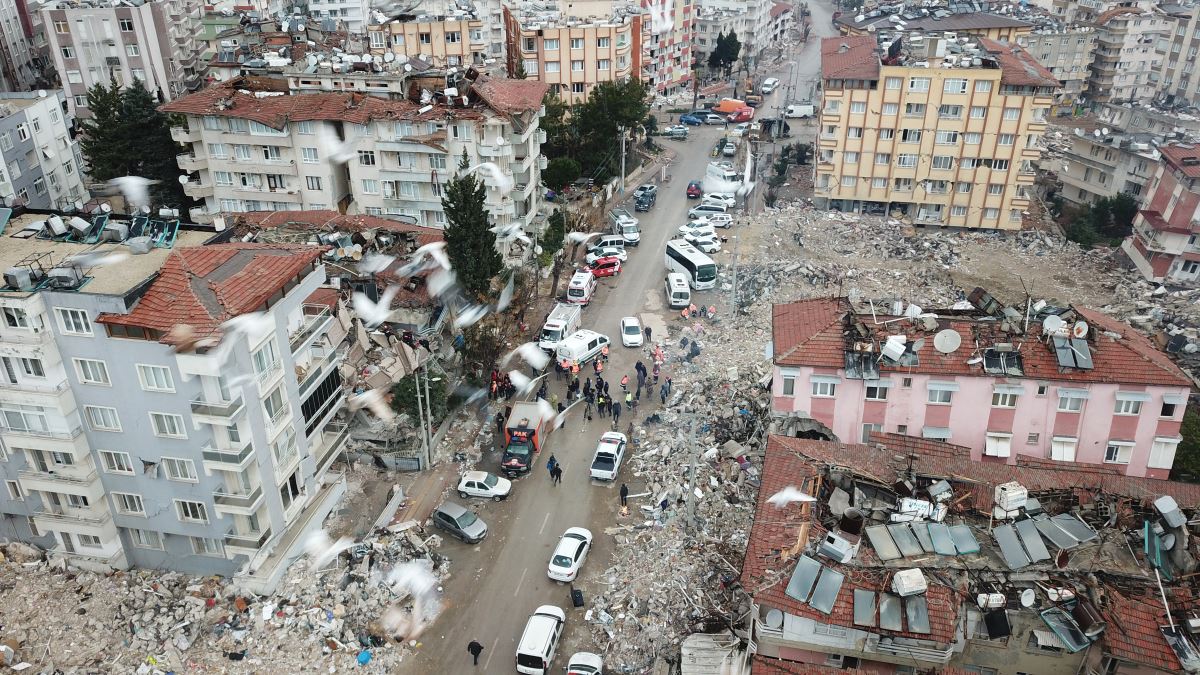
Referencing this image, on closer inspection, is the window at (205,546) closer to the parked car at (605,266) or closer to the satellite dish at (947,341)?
the satellite dish at (947,341)

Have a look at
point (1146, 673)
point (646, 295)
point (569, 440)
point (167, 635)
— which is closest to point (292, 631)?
point (167, 635)

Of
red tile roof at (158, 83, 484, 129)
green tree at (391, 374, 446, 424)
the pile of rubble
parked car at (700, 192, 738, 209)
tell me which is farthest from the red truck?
parked car at (700, 192, 738, 209)

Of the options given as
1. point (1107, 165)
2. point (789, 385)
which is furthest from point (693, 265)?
point (1107, 165)

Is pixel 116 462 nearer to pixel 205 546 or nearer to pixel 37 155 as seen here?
pixel 205 546

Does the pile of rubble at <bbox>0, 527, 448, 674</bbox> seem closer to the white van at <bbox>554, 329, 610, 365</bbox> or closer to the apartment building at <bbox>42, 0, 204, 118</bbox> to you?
the white van at <bbox>554, 329, 610, 365</bbox>

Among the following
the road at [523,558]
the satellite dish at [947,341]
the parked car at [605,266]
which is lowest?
the road at [523,558]

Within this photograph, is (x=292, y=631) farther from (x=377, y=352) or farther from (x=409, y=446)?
(x=377, y=352)

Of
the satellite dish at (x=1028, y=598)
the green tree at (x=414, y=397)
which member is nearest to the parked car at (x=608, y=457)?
the green tree at (x=414, y=397)
